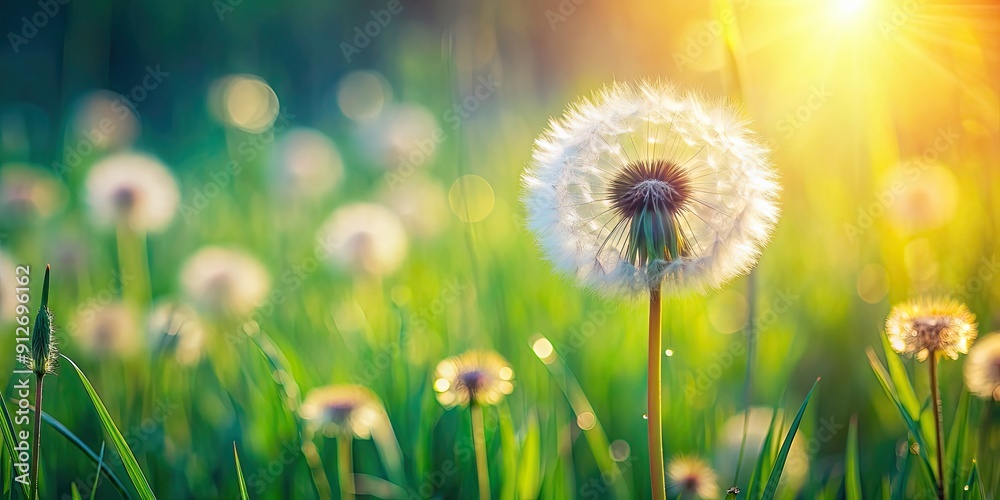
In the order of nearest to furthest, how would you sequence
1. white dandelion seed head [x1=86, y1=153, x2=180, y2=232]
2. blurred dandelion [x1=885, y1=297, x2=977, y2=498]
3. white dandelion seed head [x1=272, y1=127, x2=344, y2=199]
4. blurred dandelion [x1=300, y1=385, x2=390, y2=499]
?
blurred dandelion [x1=885, y1=297, x2=977, y2=498], blurred dandelion [x1=300, y1=385, x2=390, y2=499], white dandelion seed head [x1=86, y1=153, x2=180, y2=232], white dandelion seed head [x1=272, y1=127, x2=344, y2=199]

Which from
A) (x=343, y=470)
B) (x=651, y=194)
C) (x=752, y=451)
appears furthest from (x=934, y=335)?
(x=343, y=470)

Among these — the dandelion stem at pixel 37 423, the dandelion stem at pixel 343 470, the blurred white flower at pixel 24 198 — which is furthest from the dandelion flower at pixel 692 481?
the blurred white flower at pixel 24 198

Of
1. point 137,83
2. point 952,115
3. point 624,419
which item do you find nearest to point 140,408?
point 624,419

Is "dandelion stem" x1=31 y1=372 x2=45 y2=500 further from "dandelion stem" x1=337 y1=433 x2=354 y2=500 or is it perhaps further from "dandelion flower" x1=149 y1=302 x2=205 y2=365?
"dandelion flower" x1=149 y1=302 x2=205 y2=365

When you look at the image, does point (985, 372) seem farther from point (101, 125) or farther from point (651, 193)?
point (101, 125)

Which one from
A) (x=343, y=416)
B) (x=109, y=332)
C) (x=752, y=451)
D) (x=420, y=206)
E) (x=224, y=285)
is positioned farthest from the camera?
(x=420, y=206)

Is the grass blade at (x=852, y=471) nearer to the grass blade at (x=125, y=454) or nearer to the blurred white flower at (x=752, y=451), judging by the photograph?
the blurred white flower at (x=752, y=451)

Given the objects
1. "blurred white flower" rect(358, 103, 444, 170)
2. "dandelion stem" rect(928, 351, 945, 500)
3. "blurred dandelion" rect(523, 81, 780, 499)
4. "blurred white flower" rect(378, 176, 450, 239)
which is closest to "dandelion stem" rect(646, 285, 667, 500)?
"blurred dandelion" rect(523, 81, 780, 499)
